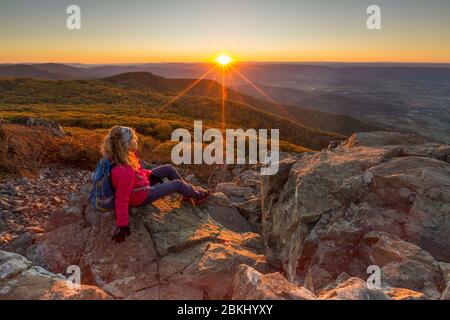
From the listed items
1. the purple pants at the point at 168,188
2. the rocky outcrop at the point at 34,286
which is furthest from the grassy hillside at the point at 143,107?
the rocky outcrop at the point at 34,286

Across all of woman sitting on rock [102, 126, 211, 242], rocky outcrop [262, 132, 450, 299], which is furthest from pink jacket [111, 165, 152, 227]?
rocky outcrop [262, 132, 450, 299]

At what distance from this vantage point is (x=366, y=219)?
6.41 m

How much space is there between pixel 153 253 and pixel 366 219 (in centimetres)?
412

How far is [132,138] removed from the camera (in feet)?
22.7

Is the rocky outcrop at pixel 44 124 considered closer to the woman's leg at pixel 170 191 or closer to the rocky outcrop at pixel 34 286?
the woman's leg at pixel 170 191

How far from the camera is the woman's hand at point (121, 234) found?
6.47 m

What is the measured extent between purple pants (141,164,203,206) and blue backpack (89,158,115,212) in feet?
2.68

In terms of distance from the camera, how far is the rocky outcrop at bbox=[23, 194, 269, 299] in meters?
5.91

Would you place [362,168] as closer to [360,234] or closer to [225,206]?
[360,234]

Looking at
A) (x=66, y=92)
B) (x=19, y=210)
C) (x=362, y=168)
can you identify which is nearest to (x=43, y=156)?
(x=19, y=210)

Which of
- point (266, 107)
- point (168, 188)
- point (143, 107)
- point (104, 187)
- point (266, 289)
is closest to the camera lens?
point (266, 289)

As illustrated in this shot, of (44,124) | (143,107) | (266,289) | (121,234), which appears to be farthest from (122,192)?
(143,107)

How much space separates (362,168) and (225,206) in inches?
Result: 146

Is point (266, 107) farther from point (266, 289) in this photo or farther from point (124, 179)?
point (266, 289)
